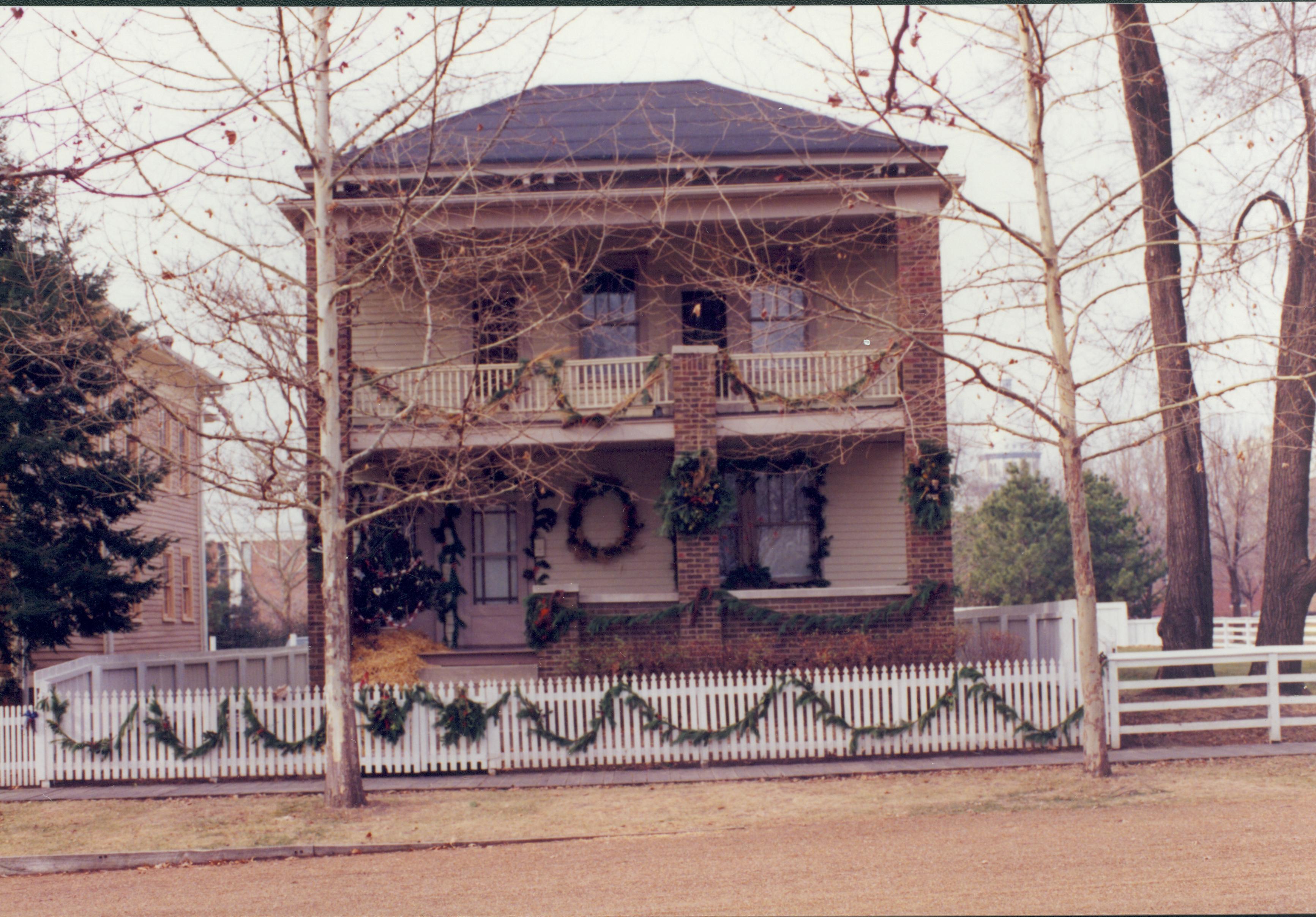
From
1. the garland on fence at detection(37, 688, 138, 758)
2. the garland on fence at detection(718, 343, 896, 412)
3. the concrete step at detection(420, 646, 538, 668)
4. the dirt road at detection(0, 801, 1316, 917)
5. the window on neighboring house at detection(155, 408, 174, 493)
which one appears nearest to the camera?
the dirt road at detection(0, 801, 1316, 917)

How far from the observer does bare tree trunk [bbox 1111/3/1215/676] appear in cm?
1705

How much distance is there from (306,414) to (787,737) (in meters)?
6.60

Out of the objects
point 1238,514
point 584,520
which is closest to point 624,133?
point 584,520

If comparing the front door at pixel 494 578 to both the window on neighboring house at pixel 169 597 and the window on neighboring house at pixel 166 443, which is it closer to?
the window on neighboring house at pixel 166 443

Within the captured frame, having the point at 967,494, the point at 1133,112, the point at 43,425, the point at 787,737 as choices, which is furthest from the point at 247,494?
the point at 967,494

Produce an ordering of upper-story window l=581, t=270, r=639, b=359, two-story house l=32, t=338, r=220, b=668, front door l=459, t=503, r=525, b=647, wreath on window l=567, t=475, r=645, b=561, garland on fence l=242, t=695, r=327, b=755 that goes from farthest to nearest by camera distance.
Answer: two-story house l=32, t=338, r=220, b=668 → upper-story window l=581, t=270, r=639, b=359 → front door l=459, t=503, r=525, b=647 → wreath on window l=567, t=475, r=645, b=561 → garland on fence l=242, t=695, r=327, b=755

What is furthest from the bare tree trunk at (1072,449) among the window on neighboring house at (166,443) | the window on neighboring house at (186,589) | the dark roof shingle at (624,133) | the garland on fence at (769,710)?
the window on neighboring house at (186,589)

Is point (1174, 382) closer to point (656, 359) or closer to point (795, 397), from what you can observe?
point (795, 397)

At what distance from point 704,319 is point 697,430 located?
270 centimetres

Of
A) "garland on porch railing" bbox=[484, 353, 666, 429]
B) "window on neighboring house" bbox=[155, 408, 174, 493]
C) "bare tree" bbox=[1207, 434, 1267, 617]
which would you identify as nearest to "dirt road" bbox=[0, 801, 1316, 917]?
"garland on porch railing" bbox=[484, 353, 666, 429]

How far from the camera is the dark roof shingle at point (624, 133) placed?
16078 mm

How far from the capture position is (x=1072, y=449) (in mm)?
12008

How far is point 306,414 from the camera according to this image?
1415 cm

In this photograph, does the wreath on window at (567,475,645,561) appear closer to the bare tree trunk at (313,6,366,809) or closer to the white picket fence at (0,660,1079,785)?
the white picket fence at (0,660,1079,785)
